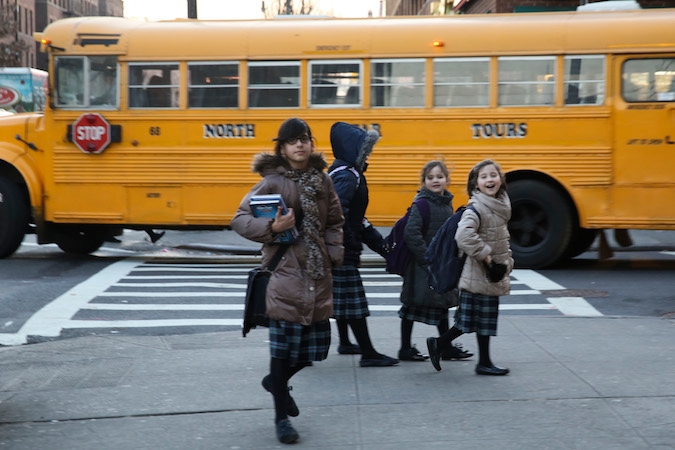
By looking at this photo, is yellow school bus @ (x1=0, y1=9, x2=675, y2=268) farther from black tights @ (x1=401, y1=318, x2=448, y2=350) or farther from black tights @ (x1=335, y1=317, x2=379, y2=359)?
black tights @ (x1=335, y1=317, x2=379, y2=359)

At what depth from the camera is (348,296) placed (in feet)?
23.1

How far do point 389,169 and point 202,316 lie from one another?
4.05m

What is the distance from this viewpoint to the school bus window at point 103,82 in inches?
529

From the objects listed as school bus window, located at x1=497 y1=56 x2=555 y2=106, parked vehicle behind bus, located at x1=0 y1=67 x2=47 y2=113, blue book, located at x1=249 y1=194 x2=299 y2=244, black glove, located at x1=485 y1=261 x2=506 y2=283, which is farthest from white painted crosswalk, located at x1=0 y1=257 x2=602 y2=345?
parked vehicle behind bus, located at x1=0 y1=67 x2=47 y2=113

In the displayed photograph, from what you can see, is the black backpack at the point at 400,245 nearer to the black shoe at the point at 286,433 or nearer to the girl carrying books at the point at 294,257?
the girl carrying books at the point at 294,257

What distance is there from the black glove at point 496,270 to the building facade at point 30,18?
139 feet

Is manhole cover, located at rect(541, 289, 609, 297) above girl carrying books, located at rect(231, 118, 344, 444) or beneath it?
beneath

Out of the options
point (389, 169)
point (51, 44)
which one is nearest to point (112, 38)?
point (51, 44)

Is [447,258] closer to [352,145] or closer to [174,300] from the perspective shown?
[352,145]

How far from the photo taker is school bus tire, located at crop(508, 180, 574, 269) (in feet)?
41.0

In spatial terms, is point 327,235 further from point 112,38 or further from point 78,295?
point 112,38

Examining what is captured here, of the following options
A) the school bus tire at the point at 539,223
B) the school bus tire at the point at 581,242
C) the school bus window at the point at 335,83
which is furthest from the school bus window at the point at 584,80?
the school bus window at the point at 335,83

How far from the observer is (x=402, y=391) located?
6320 millimetres

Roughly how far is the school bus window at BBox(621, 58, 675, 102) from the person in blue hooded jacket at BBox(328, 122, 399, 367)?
20.6 ft
